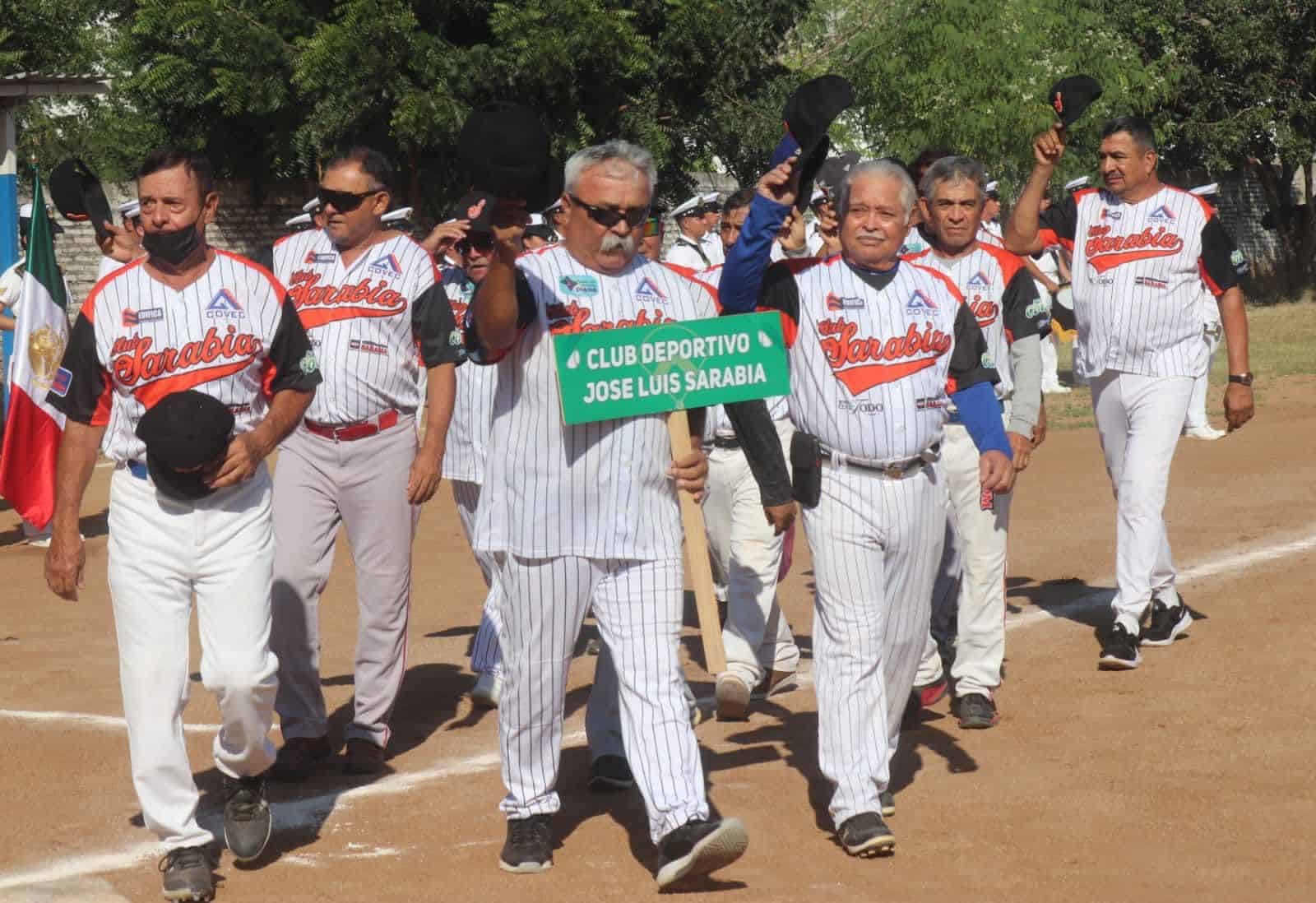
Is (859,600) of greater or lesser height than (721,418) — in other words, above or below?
below

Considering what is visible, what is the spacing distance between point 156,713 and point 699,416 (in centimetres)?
198

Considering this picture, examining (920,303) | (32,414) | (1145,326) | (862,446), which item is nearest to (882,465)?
(862,446)

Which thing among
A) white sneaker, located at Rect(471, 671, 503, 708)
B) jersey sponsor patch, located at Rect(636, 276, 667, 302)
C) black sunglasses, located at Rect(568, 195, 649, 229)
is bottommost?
white sneaker, located at Rect(471, 671, 503, 708)

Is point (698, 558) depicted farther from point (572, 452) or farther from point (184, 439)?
point (184, 439)

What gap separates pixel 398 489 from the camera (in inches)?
277

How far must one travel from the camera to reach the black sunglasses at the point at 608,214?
17.8ft

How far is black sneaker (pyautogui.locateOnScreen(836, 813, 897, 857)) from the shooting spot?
568 centimetres

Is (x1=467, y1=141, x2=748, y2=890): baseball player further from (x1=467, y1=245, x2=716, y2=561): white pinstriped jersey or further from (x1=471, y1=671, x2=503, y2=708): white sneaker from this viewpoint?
(x1=471, y1=671, x2=503, y2=708): white sneaker

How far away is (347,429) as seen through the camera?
6.93 meters

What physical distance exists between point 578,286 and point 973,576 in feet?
9.19

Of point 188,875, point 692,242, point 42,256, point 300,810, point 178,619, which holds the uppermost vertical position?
point 42,256

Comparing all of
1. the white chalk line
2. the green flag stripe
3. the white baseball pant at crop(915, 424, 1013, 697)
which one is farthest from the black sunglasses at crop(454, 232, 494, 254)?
the green flag stripe

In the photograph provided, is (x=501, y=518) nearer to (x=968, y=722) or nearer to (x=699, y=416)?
(x=699, y=416)

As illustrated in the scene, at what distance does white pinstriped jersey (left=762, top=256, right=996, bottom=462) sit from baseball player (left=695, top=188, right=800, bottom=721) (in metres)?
1.62
